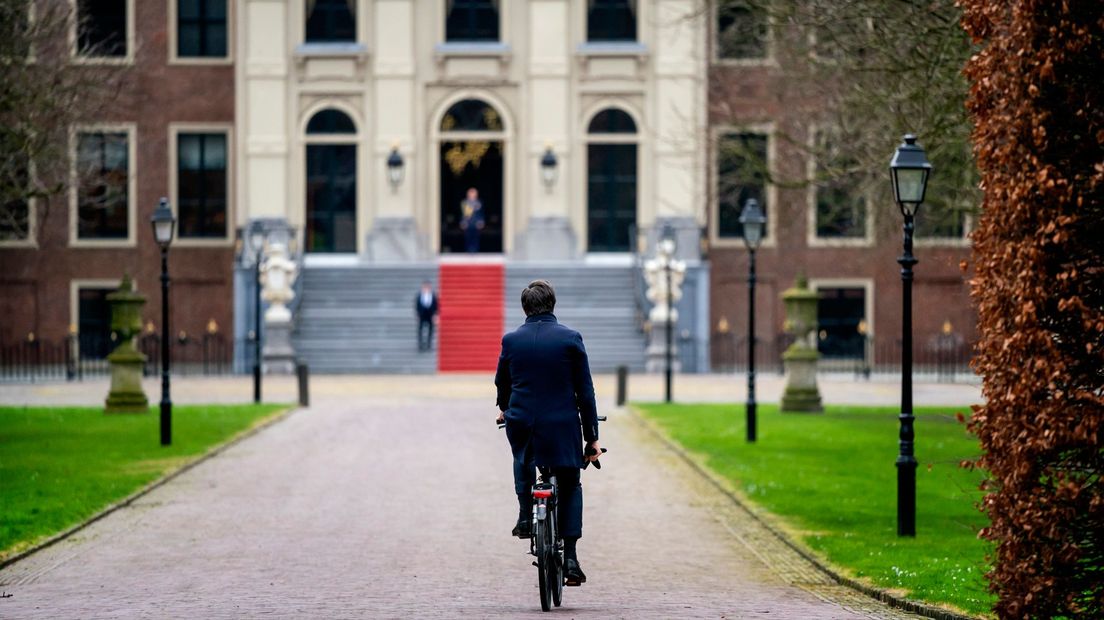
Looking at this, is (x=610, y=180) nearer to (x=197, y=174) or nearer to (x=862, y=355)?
(x=862, y=355)

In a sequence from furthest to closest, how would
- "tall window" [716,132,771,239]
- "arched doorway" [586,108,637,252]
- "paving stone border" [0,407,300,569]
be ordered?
"arched doorway" [586,108,637,252] < "tall window" [716,132,771,239] < "paving stone border" [0,407,300,569]

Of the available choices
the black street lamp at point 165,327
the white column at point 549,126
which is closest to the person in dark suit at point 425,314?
the white column at point 549,126

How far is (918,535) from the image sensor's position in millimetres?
14812

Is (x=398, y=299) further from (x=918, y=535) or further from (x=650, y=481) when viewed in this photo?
(x=918, y=535)

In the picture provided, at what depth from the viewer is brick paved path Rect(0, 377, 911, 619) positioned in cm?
1140

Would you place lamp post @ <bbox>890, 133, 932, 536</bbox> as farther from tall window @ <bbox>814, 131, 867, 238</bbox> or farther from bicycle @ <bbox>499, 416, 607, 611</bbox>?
tall window @ <bbox>814, 131, 867, 238</bbox>

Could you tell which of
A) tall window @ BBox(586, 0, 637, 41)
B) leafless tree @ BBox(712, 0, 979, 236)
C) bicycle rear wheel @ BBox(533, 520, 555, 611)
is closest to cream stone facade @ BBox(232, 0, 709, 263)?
tall window @ BBox(586, 0, 637, 41)

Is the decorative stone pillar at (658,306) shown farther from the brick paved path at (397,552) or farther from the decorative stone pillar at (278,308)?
the brick paved path at (397,552)

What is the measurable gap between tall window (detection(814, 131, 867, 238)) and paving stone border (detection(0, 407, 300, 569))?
791cm

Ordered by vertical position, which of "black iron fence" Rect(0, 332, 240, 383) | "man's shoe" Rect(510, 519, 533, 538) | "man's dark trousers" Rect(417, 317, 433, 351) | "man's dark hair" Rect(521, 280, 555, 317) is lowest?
"black iron fence" Rect(0, 332, 240, 383)

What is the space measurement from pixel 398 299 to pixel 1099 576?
34.1 m

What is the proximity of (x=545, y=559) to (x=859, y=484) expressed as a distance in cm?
836

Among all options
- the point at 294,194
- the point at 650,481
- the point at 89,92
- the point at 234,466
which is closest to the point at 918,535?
the point at 650,481

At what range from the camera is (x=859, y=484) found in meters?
18.6
